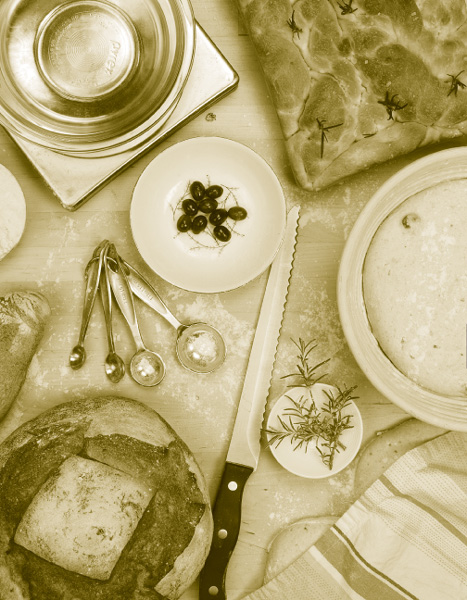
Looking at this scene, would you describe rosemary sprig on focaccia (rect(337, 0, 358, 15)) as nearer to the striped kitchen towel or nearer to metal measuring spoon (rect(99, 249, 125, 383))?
metal measuring spoon (rect(99, 249, 125, 383))

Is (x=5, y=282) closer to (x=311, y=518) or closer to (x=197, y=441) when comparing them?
(x=197, y=441)

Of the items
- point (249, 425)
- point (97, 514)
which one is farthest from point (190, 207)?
point (97, 514)

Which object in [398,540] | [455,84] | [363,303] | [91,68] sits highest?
[91,68]

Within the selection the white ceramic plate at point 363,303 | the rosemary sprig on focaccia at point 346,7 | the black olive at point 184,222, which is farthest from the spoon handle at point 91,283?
the rosemary sprig on focaccia at point 346,7

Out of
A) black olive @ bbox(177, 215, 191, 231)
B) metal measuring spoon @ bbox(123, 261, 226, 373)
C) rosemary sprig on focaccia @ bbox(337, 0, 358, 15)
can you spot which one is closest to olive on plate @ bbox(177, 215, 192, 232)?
black olive @ bbox(177, 215, 191, 231)

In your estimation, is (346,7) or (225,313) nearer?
(346,7)

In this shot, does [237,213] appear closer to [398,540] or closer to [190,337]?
[190,337]

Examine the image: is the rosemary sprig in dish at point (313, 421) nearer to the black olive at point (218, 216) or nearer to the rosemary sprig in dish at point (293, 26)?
the black olive at point (218, 216)
